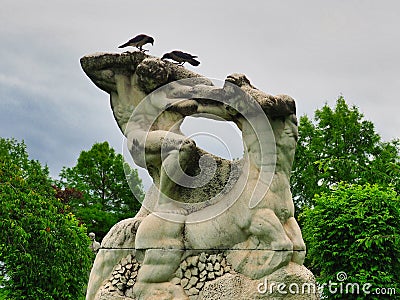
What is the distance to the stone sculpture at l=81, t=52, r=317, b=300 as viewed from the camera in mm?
5273

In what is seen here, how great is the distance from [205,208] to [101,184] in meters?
18.9

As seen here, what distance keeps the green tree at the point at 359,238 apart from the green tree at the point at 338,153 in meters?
6.71

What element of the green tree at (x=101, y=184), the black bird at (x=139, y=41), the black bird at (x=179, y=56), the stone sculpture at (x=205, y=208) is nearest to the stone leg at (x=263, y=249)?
the stone sculpture at (x=205, y=208)

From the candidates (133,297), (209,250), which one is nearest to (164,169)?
(209,250)

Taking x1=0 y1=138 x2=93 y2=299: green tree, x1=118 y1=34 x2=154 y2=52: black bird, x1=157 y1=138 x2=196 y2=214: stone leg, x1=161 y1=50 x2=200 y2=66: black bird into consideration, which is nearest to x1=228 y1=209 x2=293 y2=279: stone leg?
x1=157 y1=138 x2=196 y2=214: stone leg

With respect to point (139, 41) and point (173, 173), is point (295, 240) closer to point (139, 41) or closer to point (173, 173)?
point (173, 173)

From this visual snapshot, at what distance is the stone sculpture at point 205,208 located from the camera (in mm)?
5273

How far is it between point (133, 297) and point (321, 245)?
693cm

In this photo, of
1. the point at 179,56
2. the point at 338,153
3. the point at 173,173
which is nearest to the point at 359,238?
the point at 179,56

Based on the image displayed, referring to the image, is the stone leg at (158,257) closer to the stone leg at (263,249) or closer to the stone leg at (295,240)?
the stone leg at (263,249)

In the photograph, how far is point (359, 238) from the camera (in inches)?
435

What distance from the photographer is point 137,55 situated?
20.3 feet

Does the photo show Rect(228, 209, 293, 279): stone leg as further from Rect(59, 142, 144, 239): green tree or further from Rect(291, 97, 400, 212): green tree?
Rect(59, 142, 144, 239): green tree

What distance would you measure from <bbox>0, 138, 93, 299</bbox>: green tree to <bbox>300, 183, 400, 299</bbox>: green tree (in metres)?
4.78
